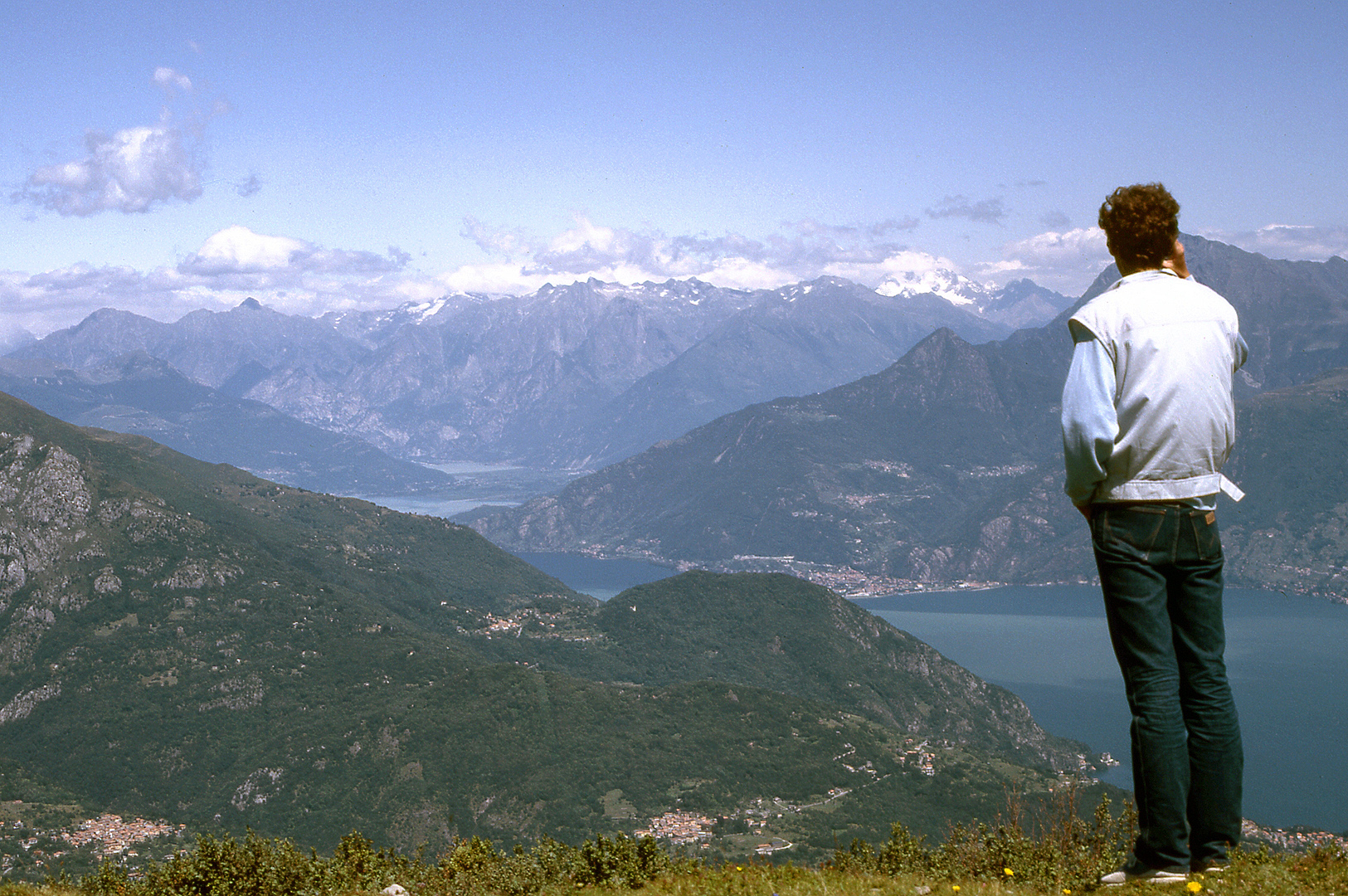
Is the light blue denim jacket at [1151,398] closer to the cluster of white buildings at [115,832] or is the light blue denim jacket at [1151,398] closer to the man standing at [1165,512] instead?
the man standing at [1165,512]

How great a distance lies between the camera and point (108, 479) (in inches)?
7574

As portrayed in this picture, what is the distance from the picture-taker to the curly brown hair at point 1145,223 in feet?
26.9

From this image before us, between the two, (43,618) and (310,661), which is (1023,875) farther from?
(43,618)

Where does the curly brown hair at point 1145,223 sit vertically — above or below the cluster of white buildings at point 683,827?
above

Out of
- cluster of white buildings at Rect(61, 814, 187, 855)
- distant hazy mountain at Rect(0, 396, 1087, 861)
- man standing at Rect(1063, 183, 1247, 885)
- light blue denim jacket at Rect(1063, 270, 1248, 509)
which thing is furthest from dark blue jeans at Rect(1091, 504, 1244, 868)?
cluster of white buildings at Rect(61, 814, 187, 855)

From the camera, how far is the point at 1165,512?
756 cm

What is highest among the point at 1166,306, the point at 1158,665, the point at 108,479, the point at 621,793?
the point at 1166,306

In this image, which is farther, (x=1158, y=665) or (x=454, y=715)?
(x=454, y=715)

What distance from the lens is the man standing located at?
7547 millimetres

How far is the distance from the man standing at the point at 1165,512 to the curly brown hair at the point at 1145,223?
0.40 m

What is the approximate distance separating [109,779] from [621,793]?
69.0 m

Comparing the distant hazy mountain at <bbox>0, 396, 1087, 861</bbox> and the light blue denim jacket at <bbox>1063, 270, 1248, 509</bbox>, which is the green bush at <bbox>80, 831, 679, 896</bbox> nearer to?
the light blue denim jacket at <bbox>1063, 270, 1248, 509</bbox>

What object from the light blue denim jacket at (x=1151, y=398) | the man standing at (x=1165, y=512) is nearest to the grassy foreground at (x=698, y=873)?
the man standing at (x=1165, y=512)

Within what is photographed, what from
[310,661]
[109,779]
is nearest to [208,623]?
[310,661]
